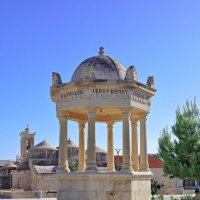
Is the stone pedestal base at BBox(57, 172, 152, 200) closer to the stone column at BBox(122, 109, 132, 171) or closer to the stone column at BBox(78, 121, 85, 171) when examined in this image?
the stone column at BBox(122, 109, 132, 171)

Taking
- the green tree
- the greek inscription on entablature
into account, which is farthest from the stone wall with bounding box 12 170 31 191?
the greek inscription on entablature

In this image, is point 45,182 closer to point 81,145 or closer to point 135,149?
point 81,145

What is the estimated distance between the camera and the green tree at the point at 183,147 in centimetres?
2208

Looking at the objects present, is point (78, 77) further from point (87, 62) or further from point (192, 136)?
point (192, 136)

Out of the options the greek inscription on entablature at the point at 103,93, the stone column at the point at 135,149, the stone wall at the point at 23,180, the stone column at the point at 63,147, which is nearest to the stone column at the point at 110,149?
the stone column at the point at 135,149

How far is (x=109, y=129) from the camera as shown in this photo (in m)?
20.4

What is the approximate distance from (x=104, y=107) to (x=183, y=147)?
740 cm

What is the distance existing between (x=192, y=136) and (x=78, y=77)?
8198mm

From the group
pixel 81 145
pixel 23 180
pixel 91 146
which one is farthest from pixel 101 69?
pixel 23 180

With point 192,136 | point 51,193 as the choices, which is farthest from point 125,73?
point 51,193

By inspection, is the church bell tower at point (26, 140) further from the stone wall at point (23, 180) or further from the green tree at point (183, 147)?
the green tree at point (183, 147)

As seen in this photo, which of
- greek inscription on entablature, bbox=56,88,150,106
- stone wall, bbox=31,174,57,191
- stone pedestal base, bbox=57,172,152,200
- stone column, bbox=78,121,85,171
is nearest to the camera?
stone pedestal base, bbox=57,172,152,200

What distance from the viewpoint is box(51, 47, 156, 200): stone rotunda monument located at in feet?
51.5

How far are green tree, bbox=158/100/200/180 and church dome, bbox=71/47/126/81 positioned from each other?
6.79 metres
